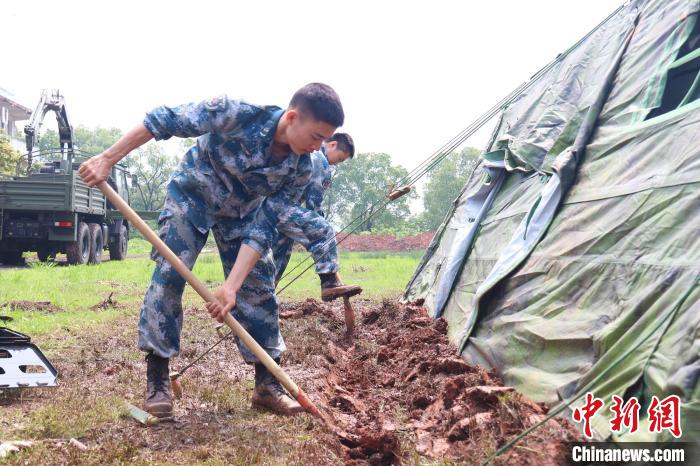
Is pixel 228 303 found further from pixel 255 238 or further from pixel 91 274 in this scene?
pixel 91 274

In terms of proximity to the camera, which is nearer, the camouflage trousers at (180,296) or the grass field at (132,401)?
the grass field at (132,401)

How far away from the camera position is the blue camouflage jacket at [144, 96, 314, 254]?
2982 mm

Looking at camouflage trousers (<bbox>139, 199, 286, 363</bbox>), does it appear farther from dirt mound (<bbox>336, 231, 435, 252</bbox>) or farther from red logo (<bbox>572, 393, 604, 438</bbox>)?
dirt mound (<bbox>336, 231, 435, 252</bbox>)

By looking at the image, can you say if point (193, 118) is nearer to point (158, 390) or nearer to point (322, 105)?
point (322, 105)

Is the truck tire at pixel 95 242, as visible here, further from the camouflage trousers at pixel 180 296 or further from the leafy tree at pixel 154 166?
the leafy tree at pixel 154 166

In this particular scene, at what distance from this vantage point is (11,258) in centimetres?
1430

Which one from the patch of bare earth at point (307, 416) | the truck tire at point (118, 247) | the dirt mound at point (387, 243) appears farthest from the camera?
the dirt mound at point (387, 243)

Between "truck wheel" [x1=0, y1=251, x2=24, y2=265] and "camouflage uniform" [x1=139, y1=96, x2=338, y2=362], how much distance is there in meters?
12.7

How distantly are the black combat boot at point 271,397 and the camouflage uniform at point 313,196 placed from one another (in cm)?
221

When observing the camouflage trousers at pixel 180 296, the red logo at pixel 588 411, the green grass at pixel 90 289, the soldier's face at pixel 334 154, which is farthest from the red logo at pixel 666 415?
the green grass at pixel 90 289

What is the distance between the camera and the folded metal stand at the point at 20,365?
3.21m

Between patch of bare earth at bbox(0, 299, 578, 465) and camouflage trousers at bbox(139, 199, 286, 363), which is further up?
camouflage trousers at bbox(139, 199, 286, 363)

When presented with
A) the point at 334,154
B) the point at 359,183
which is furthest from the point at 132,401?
the point at 359,183

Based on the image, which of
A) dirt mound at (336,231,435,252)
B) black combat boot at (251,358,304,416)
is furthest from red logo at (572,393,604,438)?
dirt mound at (336,231,435,252)
